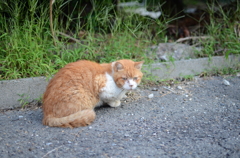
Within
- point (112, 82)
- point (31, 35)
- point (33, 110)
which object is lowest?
point (33, 110)

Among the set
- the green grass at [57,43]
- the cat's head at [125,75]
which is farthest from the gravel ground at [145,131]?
the green grass at [57,43]

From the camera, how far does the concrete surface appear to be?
Answer: 3.67 m

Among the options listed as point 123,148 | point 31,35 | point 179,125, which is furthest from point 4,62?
point 179,125

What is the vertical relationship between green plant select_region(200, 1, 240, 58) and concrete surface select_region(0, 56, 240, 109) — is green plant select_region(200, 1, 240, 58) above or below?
above

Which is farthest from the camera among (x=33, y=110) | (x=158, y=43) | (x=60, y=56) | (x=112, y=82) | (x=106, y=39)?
(x=158, y=43)

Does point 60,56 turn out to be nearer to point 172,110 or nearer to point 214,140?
point 172,110

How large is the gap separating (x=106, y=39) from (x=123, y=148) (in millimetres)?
2735

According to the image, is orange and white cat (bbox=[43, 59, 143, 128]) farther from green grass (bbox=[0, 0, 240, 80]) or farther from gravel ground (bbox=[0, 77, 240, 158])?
green grass (bbox=[0, 0, 240, 80])

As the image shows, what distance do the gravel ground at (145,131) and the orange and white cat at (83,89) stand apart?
124 mm

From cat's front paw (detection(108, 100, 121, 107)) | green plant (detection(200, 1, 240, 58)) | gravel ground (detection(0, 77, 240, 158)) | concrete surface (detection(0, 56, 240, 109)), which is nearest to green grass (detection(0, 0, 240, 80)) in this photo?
green plant (detection(200, 1, 240, 58))

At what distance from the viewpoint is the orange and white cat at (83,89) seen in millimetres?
2967

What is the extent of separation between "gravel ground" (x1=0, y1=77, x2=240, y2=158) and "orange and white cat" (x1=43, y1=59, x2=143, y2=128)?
0.41 feet

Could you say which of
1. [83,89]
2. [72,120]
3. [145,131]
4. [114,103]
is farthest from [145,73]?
[72,120]

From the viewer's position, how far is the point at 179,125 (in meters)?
2.99
